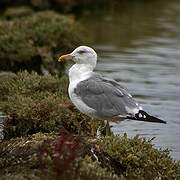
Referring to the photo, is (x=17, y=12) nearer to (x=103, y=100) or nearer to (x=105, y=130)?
(x=105, y=130)

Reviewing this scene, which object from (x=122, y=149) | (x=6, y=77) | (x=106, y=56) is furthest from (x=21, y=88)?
(x=106, y=56)

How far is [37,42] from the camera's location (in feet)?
51.2

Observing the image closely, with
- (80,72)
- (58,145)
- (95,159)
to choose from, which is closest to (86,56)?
(80,72)

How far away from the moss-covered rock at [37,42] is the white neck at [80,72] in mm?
6017

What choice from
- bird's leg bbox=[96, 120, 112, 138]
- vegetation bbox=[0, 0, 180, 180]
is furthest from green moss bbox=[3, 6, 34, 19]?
bird's leg bbox=[96, 120, 112, 138]

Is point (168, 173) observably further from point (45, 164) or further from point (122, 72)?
point (122, 72)

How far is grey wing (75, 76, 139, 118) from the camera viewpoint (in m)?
7.76

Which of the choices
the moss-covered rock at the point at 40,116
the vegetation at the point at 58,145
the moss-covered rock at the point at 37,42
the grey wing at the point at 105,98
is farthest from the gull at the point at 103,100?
the moss-covered rock at the point at 37,42

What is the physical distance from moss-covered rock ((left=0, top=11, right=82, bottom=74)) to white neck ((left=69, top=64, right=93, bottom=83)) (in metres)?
6.02

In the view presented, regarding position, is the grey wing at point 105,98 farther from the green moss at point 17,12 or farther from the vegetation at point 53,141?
the green moss at point 17,12

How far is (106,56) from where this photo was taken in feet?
55.4

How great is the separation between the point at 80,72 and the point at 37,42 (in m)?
7.37

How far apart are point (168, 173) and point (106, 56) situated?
387 inches

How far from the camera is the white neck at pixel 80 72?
27.1ft
